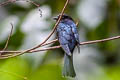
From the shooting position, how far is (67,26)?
3.46m

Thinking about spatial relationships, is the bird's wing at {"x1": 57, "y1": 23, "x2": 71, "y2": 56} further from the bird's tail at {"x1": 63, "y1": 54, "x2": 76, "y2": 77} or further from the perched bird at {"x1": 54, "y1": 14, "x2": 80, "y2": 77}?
the bird's tail at {"x1": 63, "y1": 54, "x2": 76, "y2": 77}

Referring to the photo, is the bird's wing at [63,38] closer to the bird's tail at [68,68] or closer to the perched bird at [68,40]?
the perched bird at [68,40]

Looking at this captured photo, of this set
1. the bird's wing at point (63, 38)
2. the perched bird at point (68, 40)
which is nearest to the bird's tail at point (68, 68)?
the perched bird at point (68, 40)

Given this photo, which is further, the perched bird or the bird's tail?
the perched bird

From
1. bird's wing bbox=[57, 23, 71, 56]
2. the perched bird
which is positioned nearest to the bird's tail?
the perched bird

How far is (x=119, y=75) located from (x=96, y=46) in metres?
0.79

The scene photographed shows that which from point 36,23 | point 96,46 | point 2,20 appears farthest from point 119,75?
point 2,20

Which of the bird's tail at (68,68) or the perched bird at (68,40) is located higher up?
the perched bird at (68,40)

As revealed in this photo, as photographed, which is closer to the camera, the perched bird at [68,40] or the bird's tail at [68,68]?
the bird's tail at [68,68]

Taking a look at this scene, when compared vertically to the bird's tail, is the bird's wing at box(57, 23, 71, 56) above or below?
above

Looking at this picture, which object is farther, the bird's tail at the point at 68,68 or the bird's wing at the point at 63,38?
the bird's wing at the point at 63,38

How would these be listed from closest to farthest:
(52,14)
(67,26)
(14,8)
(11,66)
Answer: (67,26) < (11,66) < (52,14) < (14,8)

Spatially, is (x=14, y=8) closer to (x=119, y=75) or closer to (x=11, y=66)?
(x=11, y=66)

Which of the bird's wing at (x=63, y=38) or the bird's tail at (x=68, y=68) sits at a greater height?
the bird's wing at (x=63, y=38)
